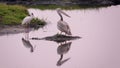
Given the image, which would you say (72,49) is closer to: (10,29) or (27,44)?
(27,44)

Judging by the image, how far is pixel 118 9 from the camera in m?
30.5

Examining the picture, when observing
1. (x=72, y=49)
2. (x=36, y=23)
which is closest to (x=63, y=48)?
(x=72, y=49)

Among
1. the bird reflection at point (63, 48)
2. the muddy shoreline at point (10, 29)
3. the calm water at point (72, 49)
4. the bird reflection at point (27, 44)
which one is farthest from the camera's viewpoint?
the muddy shoreline at point (10, 29)

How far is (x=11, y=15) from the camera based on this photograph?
24500mm

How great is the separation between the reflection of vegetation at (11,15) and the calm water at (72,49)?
5.52 feet

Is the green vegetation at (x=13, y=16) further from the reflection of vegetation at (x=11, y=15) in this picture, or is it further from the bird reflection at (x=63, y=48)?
the bird reflection at (x=63, y=48)

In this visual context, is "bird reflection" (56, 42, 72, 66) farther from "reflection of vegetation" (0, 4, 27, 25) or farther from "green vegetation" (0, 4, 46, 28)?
"reflection of vegetation" (0, 4, 27, 25)

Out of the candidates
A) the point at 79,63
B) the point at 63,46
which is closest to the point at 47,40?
the point at 63,46

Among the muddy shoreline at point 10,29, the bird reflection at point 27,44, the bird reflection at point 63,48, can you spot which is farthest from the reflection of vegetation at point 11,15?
the bird reflection at point 63,48

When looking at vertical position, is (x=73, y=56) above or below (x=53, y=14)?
above

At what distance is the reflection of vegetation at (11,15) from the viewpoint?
2306cm

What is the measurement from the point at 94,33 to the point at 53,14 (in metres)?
8.21

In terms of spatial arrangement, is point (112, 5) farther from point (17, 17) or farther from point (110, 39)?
point (110, 39)

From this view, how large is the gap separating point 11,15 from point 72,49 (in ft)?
25.9
